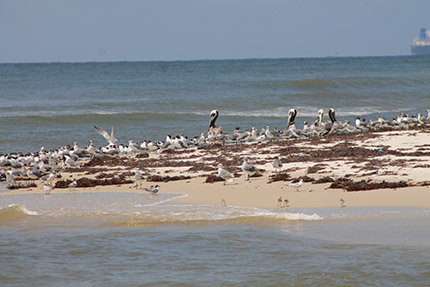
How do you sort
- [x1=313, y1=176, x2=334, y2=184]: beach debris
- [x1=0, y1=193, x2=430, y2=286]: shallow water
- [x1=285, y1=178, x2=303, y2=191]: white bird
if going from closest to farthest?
[x1=0, y1=193, x2=430, y2=286]: shallow water → [x1=285, y1=178, x2=303, y2=191]: white bird → [x1=313, y1=176, x2=334, y2=184]: beach debris

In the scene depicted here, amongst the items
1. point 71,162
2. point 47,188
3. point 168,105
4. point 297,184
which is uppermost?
point 168,105

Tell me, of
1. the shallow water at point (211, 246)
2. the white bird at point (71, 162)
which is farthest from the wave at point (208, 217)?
the white bird at point (71, 162)

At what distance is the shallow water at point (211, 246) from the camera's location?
27.0 ft

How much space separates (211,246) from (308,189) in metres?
3.72

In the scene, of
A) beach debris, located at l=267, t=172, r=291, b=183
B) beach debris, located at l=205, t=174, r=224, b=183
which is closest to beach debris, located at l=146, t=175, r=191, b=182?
beach debris, located at l=205, t=174, r=224, b=183

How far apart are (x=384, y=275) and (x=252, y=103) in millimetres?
33592

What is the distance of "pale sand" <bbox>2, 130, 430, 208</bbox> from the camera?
1148cm

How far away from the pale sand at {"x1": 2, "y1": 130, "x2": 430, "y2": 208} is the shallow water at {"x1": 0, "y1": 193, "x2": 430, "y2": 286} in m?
0.57

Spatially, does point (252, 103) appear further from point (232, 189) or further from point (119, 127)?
point (232, 189)

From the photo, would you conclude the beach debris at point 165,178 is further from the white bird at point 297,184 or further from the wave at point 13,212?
the wave at point 13,212

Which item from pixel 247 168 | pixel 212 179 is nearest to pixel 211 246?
pixel 247 168

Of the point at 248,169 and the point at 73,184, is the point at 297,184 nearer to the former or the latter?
the point at 248,169

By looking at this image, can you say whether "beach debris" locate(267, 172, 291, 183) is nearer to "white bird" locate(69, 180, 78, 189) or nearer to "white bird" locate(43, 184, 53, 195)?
"white bird" locate(69, 180, 78, 189)

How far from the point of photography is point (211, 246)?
9555 mm
